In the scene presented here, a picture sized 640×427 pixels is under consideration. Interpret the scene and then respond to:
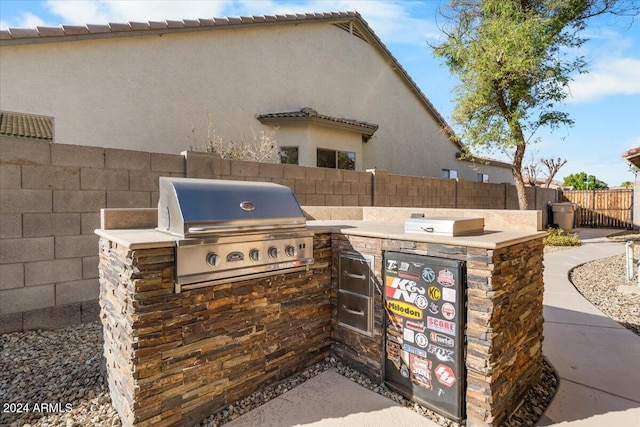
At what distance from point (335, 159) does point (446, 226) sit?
808 cm

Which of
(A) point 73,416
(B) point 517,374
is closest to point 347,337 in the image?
(B) point 517,374

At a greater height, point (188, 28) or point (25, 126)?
point (188, 28)

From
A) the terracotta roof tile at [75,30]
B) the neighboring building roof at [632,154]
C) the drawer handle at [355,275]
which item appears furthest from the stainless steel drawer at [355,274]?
the neighboring building roof at [632,154]

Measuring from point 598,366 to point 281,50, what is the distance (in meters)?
10.3

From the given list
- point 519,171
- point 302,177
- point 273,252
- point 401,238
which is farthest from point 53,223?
point 519,171

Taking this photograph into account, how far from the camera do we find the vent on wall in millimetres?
11711

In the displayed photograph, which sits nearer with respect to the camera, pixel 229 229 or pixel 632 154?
pixel 229 229

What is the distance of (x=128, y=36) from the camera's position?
284 inches

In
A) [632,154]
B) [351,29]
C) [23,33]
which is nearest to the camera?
[23,33]

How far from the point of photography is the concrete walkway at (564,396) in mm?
2654

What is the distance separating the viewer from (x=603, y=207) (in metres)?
17.0

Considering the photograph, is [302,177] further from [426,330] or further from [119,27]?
[119,27]

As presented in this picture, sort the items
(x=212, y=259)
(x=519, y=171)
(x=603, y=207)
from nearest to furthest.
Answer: (x=212, y=259), (x=519, y=171), (x=603, y=207)

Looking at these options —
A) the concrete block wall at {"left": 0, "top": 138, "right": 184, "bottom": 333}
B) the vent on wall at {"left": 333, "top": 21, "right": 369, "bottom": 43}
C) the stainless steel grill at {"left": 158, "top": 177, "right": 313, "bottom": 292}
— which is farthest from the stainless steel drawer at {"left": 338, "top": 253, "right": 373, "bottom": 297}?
the vent on wall at {"left": 333, "top": 21, "right": 369, "bottom": 43}
